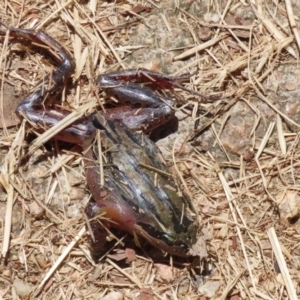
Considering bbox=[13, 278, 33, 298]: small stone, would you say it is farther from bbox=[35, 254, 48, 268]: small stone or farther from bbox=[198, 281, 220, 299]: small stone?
bbox=[198, 281, 220, 299]: small stone

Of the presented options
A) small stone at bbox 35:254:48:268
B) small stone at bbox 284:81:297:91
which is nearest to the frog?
small stone at bbox 35:254:48:268

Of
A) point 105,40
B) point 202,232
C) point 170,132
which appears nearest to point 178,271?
point 202,232

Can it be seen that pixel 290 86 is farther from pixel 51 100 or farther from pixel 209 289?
pixel 51 100

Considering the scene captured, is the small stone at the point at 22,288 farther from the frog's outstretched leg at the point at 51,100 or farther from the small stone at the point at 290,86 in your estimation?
the small stone at the point at 290,86

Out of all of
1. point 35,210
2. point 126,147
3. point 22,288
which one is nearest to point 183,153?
point 126,147

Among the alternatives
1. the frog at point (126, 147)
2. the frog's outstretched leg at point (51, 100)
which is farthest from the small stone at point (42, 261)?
the frog's outstretched leg at point (51, 100)
